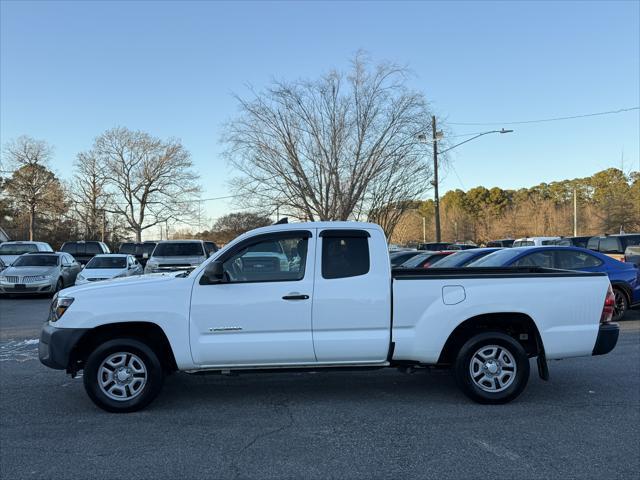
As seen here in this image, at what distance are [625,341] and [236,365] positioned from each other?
23.0ft

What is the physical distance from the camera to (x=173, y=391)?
6.24 meters

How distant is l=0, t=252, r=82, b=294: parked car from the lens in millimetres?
16734

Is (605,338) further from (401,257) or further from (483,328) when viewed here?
(401,257)

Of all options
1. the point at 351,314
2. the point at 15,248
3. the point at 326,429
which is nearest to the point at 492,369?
the point at 351,314

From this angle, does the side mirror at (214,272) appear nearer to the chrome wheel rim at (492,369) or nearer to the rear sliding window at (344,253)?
the rear sliding window at (344,253)

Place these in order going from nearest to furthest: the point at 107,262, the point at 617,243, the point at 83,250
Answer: the point at 617,243 → the point at 107,262 → the point at 83,250

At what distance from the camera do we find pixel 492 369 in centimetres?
565

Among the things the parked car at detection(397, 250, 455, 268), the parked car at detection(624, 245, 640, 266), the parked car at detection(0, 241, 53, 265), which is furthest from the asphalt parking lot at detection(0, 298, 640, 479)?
the parked car at detection(0, 241, 53, 265)

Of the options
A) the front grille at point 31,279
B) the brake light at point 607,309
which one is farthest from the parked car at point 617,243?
the front grille at point 31,279

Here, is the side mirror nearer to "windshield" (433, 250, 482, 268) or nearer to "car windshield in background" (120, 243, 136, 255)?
"windshield" (433, 250, 482, 268)

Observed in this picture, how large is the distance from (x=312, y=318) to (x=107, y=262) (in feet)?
48.2

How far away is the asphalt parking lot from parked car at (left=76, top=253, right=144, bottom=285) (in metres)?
10.3

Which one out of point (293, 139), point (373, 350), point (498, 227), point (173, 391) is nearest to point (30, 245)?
point (293, 139)

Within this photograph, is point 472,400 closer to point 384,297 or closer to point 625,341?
point 384,297
